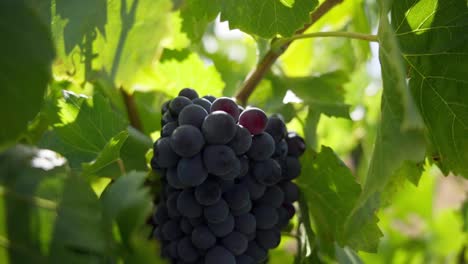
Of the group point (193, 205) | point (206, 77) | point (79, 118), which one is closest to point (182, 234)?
→ point (193, 205)

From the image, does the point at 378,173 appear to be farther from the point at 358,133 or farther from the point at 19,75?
the point at 358,133

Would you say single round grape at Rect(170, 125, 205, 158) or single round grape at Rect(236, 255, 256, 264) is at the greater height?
single round grape at Rect(170, 125, 205, 158)

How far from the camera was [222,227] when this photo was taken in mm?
707

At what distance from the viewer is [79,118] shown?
0.76m

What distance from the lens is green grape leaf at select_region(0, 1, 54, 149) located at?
0.47m

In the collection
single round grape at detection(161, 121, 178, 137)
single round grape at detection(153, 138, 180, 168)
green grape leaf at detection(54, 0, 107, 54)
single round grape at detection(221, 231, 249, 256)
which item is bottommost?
single round grape at detection(221, 231, 249, 256)

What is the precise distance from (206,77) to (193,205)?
313 millimetres

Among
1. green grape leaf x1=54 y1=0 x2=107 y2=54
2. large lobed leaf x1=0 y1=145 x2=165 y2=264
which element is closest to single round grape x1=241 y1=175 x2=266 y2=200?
large lobed leaf x1=0 y1=145 x2=165 y2=264

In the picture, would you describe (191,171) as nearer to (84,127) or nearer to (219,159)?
(219,159)

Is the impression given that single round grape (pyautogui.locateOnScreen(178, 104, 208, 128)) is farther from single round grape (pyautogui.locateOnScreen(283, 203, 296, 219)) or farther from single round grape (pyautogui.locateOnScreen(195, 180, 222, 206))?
single round grape (pyautogui.locateOnScreen(283, 203, 296, 219))

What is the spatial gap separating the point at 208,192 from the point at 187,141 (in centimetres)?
7

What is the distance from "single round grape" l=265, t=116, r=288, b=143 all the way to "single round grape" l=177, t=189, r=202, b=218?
137 mm

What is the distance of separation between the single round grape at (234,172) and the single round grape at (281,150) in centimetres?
9

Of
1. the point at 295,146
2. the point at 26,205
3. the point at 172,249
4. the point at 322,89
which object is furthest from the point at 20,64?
the point at 322,89
